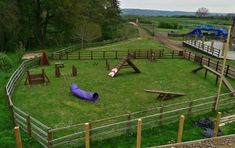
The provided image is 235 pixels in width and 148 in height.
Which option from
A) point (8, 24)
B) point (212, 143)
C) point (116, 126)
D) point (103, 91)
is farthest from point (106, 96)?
point (8, 24)

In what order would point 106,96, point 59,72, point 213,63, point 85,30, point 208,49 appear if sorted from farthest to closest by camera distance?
point 85,30
point 208,49
point 213,63
point 59,72
point 106,96

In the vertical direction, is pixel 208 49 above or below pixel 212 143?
above

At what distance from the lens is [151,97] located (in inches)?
560

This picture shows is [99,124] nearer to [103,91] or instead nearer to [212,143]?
[212,143]

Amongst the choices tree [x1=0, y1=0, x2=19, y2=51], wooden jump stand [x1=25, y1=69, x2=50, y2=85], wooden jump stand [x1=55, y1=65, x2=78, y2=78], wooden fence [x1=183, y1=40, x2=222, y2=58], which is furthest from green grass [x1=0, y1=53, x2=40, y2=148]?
wooden fence [x1=183, y1=40, x2=222, y2=58]

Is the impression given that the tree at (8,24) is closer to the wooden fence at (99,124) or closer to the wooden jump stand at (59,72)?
the wooden jump stand at (59,72)

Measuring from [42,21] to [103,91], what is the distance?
85.9ft

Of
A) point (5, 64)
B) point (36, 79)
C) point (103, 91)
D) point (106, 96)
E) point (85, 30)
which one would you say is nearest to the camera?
point (106, 96)

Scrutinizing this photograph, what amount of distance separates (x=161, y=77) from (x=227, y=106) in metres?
6.88

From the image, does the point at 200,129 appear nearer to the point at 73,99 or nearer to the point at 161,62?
the point at 73,99

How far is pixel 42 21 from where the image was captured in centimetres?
3734

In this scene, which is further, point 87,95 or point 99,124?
point 87,95

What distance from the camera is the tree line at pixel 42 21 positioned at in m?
29.6

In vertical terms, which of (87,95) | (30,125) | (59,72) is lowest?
(87,95)
